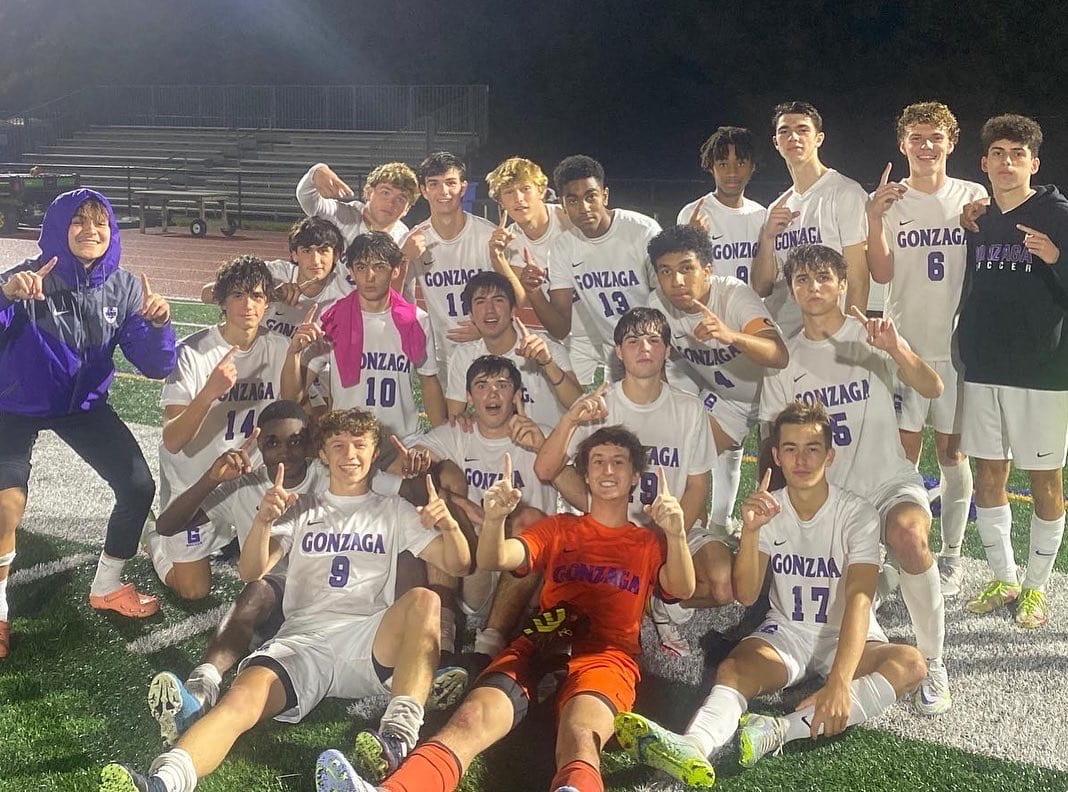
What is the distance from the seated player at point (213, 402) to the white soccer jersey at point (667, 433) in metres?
1.70

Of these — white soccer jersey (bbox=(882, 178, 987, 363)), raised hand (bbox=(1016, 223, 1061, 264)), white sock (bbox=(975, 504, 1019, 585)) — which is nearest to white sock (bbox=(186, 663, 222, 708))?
white sock (bbox=(975, 504, 1019, 585))

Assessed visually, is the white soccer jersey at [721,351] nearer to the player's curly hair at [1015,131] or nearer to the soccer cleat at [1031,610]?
the player's curly hair at [1015,131]

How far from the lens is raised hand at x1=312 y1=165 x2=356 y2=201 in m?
6.10

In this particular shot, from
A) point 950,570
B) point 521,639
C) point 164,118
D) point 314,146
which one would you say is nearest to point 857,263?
point 950,570

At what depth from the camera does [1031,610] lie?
4.32 metres

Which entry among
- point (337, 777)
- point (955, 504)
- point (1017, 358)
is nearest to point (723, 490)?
point (955, 504)

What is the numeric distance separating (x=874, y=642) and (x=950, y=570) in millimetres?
1511

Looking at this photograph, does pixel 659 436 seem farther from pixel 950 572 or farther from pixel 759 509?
pixel 950 572

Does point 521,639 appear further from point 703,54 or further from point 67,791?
point 703,54

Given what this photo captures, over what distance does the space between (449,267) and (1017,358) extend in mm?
3025

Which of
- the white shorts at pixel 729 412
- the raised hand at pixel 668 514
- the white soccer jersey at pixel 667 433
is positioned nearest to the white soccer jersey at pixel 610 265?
the white shorts at pixel 729 412

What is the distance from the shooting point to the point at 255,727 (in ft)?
11.4

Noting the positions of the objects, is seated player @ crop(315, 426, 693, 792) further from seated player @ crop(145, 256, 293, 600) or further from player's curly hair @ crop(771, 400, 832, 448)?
seated player @ crop(145, 256, 293, 600)

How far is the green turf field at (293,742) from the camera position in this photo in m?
3.19
